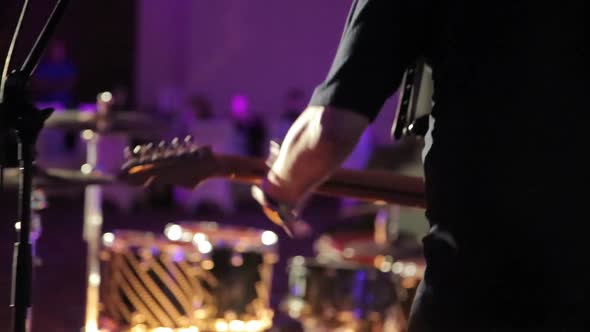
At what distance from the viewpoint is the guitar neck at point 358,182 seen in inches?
88.2

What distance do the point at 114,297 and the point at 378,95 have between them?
9.55ft

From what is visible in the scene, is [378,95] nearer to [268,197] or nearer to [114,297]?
[268,197]

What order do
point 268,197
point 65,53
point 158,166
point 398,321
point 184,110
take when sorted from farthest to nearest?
point 65,53 < point 184,110 < point 398,321 < point 158,166 < point 268,197

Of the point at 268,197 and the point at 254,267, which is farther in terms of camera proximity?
the point at 254,267

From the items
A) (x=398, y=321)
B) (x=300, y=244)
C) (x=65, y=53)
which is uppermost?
(x=65, y=53)

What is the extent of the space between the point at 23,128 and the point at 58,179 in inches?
42.2

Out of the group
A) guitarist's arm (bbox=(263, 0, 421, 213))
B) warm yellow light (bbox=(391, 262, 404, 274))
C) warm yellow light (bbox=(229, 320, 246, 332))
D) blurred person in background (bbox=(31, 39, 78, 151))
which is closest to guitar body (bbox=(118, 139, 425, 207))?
guitarist's arm (bbox=(263, 0, 421, 213))

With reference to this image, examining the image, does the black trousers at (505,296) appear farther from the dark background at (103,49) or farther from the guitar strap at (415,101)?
the dark background at (103,49)

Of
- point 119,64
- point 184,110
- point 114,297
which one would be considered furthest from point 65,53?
point 114,297

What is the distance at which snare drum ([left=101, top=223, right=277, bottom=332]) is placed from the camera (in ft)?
13.3

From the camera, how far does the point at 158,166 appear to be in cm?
226

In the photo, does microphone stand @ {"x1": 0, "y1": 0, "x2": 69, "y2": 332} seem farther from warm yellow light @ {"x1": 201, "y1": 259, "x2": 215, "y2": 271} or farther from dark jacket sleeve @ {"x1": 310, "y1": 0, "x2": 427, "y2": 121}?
warm yellow light @ {"x1": 201, "y1": 259, "x2": 215, "y2": 271}

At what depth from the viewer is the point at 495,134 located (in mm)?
1420

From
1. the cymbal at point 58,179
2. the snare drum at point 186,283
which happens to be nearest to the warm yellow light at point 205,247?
the snare drum at point 186,283
